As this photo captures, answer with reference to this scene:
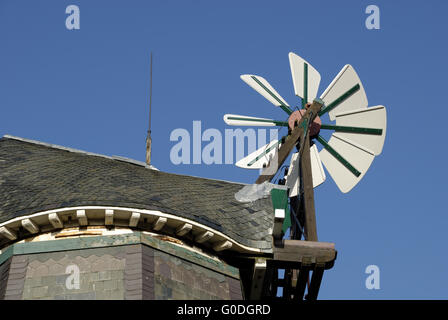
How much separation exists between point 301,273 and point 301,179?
4281mm

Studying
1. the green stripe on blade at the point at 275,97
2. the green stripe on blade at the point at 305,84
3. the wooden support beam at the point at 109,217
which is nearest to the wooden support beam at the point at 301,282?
the wooden support beam at the point at 109,217

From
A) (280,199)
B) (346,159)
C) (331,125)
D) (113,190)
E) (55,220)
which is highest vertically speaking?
(331,125)

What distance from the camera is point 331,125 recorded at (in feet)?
109

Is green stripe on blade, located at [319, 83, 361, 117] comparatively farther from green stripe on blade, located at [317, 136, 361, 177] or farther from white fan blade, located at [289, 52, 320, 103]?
green stripe on blade, located at [317, 136, 361, 177]

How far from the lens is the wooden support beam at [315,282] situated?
27.7 meters

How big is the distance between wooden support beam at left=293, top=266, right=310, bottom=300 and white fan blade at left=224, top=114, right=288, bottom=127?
6.53m

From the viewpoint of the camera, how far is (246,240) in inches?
1039

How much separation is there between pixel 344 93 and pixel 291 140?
2914mm

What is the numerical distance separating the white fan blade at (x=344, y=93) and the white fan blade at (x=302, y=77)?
51 centimetres

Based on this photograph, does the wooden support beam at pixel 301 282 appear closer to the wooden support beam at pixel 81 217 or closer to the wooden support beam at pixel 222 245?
the wooden support beam at pixel 222 245

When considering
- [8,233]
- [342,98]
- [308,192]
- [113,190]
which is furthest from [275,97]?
[8,233]

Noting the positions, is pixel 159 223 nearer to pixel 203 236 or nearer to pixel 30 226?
pixel 203 236
